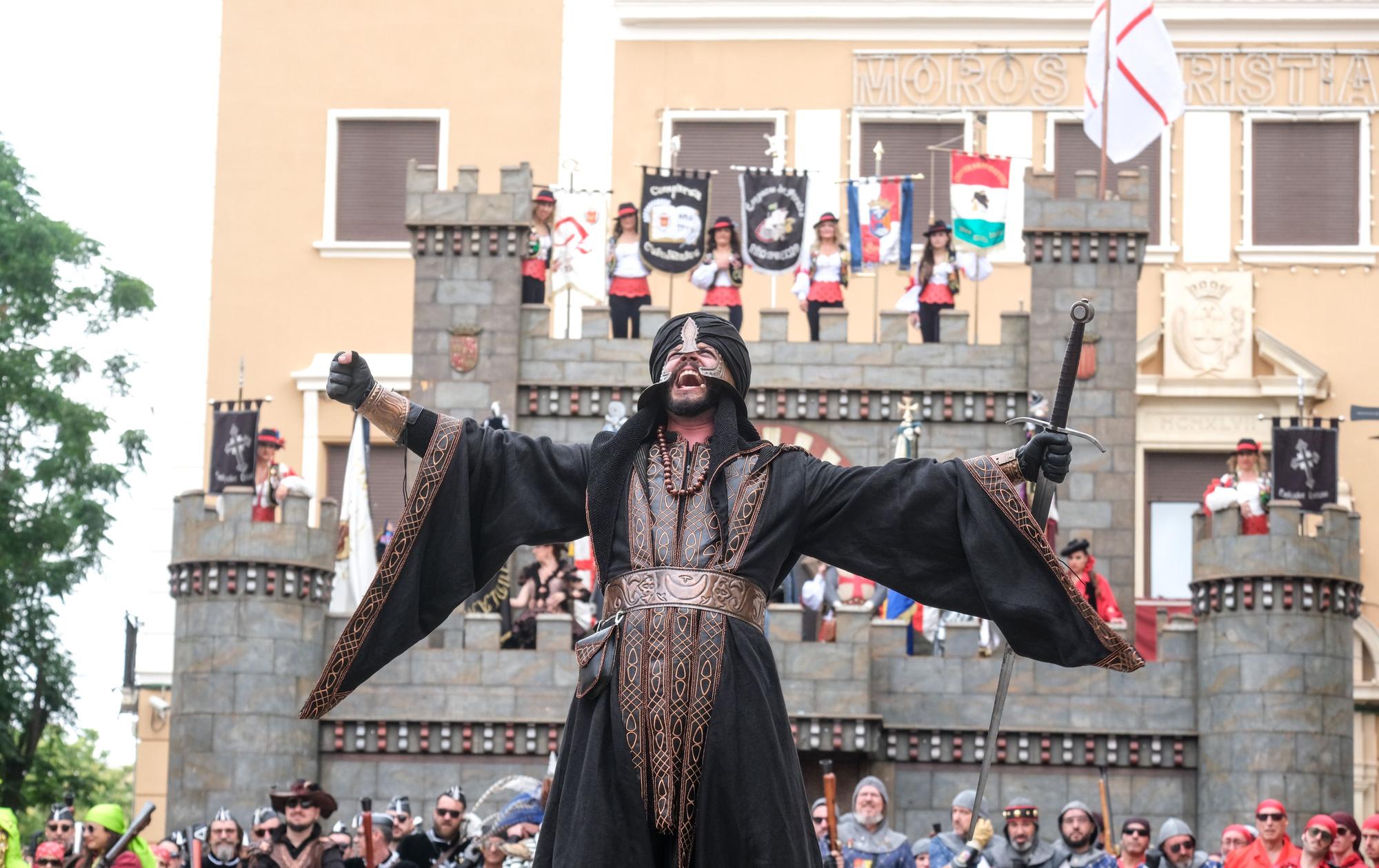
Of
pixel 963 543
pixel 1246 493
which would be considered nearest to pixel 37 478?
pixel 1246 493

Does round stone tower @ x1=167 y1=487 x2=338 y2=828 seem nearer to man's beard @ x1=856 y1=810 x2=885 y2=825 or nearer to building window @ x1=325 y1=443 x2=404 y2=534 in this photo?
building window @ x1=325 y1=443 x2=404 y2=534

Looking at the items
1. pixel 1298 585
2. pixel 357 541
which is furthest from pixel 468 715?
pixel 1298 585

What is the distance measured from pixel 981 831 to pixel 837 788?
6.98 m

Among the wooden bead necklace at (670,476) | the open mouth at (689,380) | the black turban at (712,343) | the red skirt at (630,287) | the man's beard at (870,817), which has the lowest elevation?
the man's beard at (870,817)

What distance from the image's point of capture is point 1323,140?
3791cm

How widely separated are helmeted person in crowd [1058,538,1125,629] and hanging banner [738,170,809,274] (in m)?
5.63

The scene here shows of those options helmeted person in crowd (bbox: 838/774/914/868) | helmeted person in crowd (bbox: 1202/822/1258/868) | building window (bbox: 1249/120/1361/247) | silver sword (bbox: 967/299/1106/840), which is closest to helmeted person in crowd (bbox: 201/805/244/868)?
helmeted person in crowd (bbox: 838/774/914/868)

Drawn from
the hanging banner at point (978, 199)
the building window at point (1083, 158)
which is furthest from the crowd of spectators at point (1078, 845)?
the building window at point (1083, 158)

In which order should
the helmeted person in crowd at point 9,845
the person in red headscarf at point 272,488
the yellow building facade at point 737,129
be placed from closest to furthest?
the helmeted person in crowd at point 9,845, the person in red headscarf at point 272,488, the yellow building facade at point 737,129

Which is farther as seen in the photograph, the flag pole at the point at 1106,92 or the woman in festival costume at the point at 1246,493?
the flag pole at the point at 1106,92

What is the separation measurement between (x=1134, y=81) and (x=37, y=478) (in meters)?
13.6

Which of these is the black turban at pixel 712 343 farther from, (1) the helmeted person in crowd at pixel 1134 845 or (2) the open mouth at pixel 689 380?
(1) the helmeted person in crowd at pixel 1134 845

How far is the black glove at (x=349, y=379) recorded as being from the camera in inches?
361

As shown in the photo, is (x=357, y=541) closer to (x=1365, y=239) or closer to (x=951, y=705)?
(x=951, y=705)
